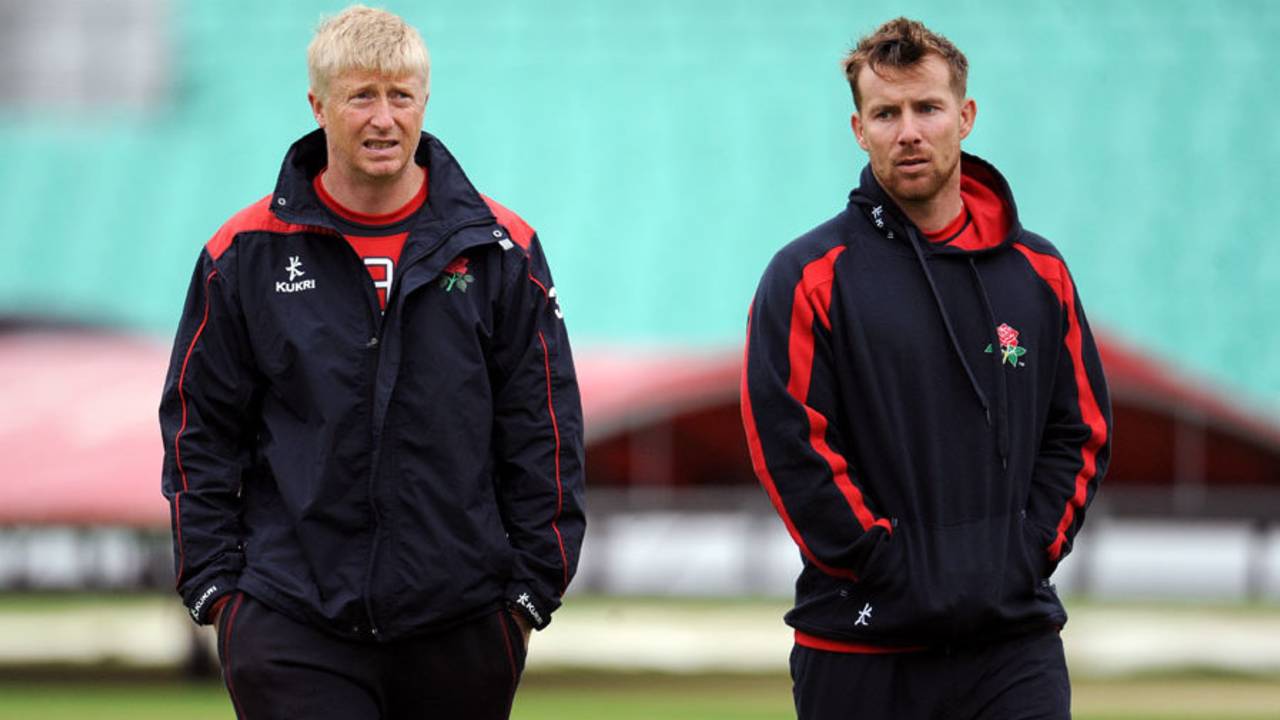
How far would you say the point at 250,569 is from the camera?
4316 millimetres

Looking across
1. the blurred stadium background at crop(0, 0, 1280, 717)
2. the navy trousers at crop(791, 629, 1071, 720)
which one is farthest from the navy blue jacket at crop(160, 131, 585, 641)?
the blurred stadium background at crop(0, 0, 1280, 717)

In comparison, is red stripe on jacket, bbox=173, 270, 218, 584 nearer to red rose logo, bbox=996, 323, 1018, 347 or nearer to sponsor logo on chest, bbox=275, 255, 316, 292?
sponsor logo on chest, bbox=275, 255, 316, 292

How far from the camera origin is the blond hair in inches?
169

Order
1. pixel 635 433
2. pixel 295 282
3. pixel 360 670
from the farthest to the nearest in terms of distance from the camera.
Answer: pixel 635 433
pixel 295 282
pixel 360 670

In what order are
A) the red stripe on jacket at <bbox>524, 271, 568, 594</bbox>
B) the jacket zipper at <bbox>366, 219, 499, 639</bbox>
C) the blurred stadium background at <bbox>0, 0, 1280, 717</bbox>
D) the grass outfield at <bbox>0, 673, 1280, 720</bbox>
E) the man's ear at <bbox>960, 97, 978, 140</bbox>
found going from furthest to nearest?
the blurred stadium background at <bbox>0, 0, 1280, 717</bbox>
the grass outfield at <bbox>0, 673, 1280, 720</bbox>
the man's ear at <bbox>960, 97, 978, 140</bbox>
the red stripe on jacket at <bbox>524, 271, 568, 594</bbox>
the jacket zipper at <bbox>366, 219, 499, 639</bbox>

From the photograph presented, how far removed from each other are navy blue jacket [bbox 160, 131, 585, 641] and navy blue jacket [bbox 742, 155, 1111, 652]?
0.50 m

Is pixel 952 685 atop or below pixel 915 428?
below

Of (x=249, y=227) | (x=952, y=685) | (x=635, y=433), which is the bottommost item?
(x=952, y=685)

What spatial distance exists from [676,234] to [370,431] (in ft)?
85.9

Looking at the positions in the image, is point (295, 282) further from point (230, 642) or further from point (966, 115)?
point (966, 115)

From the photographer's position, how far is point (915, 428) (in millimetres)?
4488

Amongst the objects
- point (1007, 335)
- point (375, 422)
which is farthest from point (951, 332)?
point (375, 422)

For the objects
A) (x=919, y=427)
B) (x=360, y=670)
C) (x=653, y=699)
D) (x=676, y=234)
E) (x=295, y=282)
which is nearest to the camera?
(x=360, y=670)

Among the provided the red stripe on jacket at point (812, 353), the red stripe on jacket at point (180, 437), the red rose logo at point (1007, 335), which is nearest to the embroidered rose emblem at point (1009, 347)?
the red rose logo at point (1007, 335)
